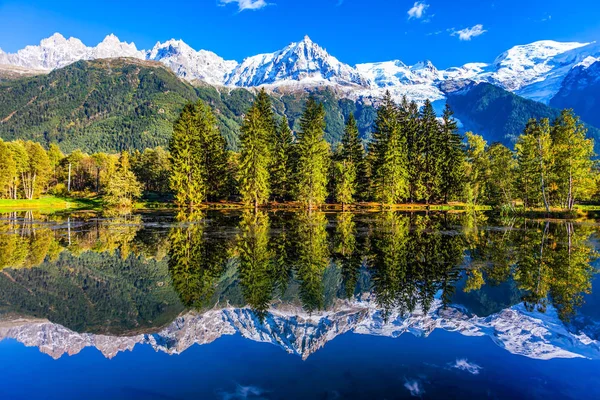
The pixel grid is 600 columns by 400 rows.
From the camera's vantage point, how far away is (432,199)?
253ft

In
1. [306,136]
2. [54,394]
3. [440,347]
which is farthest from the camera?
[306,136]

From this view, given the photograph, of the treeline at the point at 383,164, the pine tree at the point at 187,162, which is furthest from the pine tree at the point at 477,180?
the pine tree at the point at 187,162

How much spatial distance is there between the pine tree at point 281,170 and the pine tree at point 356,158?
475 inches

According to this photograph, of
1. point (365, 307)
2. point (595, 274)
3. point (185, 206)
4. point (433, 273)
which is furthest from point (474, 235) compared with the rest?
point (185, 206)

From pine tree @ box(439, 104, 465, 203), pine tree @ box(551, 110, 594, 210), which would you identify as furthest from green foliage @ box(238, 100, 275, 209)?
pine tree @ box(551, 110, 594, 210)

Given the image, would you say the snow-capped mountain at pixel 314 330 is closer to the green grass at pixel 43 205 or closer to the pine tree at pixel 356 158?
the pine tree at pixel 356 158

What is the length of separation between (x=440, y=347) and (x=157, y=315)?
911 centimetres

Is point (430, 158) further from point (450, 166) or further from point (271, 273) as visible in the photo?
point (271, 273)

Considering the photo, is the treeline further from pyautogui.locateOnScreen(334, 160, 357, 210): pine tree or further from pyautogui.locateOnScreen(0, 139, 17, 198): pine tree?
pyautogui.locateOnScreen(0, 139, 17, 198): pine tree

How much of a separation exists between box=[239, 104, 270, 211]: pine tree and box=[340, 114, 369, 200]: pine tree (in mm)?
19324

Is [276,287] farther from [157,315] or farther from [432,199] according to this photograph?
[432,199]

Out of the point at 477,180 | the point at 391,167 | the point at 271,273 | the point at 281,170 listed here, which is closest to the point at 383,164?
the point at 391,167

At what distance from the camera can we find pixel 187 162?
66.8 m

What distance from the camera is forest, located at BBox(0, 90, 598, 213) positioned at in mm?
57844
